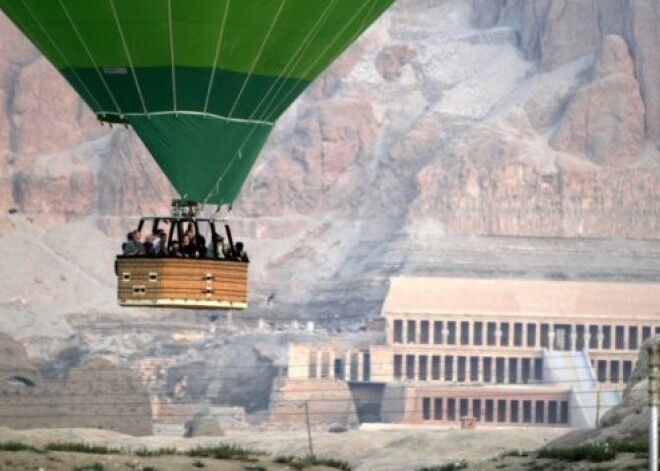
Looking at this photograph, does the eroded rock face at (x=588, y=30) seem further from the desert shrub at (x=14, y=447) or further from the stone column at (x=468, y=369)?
the desert shrub at (x=14, y=447)

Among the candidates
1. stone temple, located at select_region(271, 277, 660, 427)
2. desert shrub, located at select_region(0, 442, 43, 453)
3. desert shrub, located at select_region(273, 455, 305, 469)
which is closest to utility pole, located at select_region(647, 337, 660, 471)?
desert shrub, located at select_region(273, 455, 305, 469)

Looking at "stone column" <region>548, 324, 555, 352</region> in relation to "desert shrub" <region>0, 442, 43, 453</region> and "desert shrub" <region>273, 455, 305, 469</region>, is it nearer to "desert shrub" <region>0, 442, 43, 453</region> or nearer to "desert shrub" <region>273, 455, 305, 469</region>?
"desert shrub" <region>273, 455, 305, 469</region>

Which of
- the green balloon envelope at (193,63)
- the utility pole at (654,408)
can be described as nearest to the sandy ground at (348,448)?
the green balloon envelope at (193,63)

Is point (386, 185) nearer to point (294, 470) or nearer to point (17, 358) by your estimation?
point (17, 358)

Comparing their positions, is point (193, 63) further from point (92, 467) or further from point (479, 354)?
point (479, 354)

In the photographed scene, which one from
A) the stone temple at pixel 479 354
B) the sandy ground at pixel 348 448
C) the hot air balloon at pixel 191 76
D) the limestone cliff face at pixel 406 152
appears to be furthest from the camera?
the limestone cliff face at pixel 406 152

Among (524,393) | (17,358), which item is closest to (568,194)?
(524,393)
